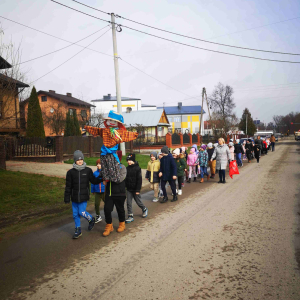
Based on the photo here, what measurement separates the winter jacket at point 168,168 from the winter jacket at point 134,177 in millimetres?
1917

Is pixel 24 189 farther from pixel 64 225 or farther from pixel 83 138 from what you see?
pixel 83 138

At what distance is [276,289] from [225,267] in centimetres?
75

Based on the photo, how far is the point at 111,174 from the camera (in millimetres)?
5340

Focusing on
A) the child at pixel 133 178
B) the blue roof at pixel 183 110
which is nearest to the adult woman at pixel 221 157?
the child at pixel 133 178

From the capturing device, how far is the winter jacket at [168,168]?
26.9 feet

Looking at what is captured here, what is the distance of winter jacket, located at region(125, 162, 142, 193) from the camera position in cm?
641

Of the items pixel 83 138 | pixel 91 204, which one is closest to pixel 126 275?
pixel 91 204

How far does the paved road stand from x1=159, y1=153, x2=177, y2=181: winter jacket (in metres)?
1.38

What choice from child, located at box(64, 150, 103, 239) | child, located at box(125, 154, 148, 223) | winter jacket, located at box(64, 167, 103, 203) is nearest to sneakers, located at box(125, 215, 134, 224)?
child, located at box(125, 154, 148, 223)

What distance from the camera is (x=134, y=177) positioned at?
645cm

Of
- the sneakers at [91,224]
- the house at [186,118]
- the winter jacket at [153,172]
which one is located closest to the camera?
the sneakers at [91,224]

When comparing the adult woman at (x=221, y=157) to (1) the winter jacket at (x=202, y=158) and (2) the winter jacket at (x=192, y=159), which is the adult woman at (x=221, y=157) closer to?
(1) the winter jacket at (x=202, y=158)

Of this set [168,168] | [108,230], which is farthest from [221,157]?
[108,230]

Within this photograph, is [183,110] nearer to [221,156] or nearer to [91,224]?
[221,156]
